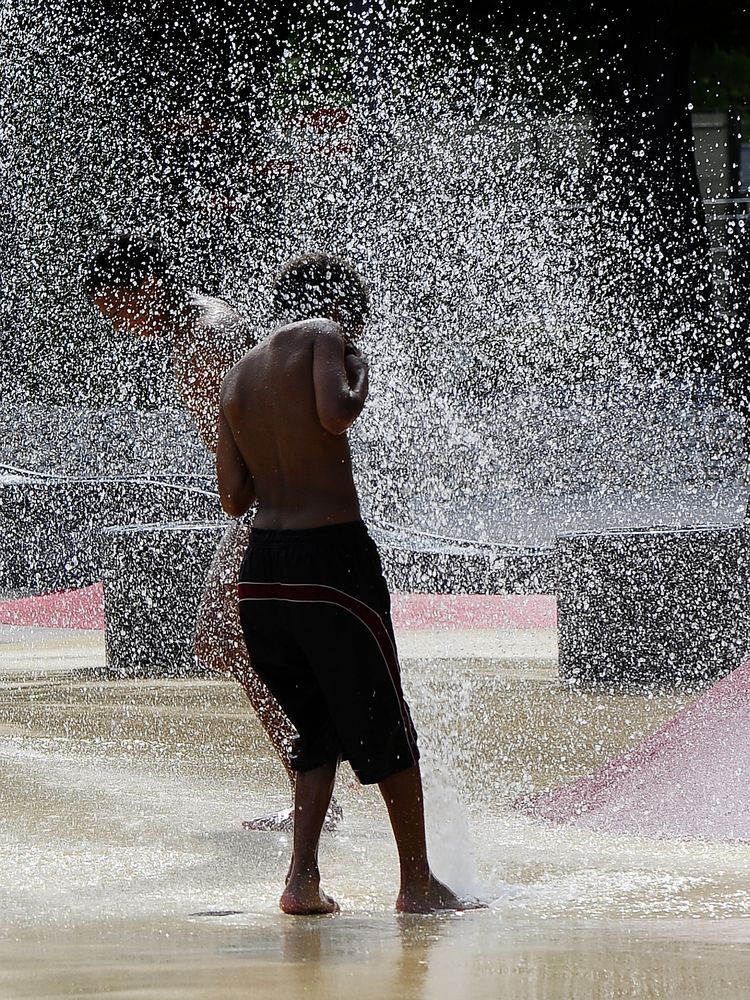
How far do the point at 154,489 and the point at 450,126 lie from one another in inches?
216

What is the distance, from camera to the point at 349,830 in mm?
4090

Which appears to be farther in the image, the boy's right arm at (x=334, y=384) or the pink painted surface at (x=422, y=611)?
the pink painted surface at (x=422, y=611)

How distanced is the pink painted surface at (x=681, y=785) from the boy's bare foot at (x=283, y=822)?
0.51 m

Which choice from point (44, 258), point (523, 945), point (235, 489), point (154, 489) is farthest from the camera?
point (44, 258)

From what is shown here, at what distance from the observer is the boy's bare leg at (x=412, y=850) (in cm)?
304

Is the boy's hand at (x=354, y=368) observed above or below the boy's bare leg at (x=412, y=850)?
above

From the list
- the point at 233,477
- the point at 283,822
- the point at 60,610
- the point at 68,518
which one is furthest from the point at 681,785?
the point at 68,518

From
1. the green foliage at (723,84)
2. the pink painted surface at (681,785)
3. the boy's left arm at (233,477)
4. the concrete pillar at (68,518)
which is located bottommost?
the concrete pillar at (68,518)

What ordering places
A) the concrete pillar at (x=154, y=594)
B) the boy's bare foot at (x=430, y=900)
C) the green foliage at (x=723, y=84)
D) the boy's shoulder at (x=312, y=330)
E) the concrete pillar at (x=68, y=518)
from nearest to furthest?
the boy's bare foot at (x=430, y=900), the boy's shoulder at (x=312, y=330), the concrete pillar at (x=154, y=594), the concrete pillar at (x=68, y=518), the green foliage at (x=723, y=84)

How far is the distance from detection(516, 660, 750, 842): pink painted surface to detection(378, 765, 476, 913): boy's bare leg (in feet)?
3.40

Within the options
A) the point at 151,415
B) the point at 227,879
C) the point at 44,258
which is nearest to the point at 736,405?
the point at 151,415

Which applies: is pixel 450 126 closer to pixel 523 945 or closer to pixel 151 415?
pixel 151 415

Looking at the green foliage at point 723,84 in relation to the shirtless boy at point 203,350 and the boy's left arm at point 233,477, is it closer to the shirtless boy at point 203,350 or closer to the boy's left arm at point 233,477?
the shirtless boy at point 203,350

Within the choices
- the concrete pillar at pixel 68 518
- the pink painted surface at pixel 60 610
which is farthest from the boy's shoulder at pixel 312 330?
the concrete pillar at pixel 68 518
